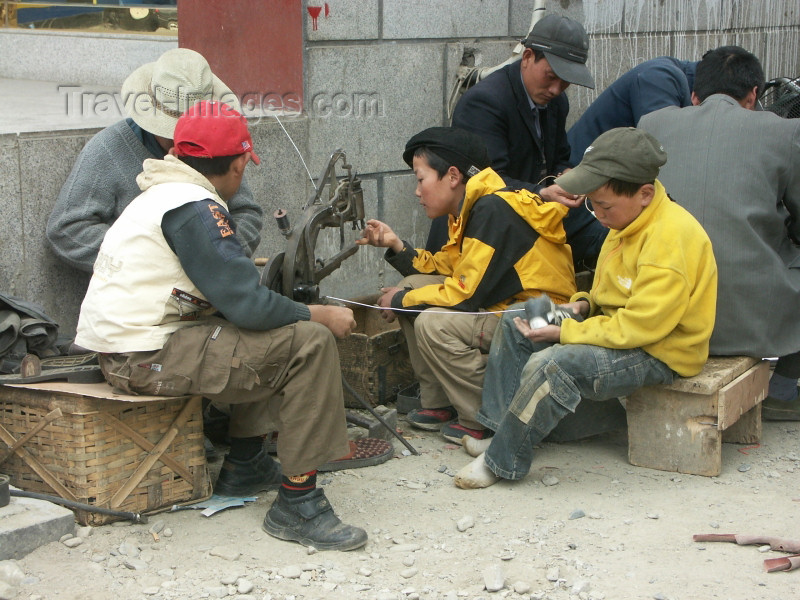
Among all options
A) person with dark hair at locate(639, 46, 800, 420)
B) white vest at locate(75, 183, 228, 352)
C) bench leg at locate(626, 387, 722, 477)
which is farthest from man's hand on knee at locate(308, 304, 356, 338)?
person with dark hair at locate(639, 46, 800, 420)

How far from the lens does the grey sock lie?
4.82 meters

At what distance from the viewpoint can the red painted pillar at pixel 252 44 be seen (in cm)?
528

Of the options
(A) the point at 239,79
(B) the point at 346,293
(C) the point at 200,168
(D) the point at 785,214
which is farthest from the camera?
(B) the point at 346,293

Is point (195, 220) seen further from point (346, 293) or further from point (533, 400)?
point (346, 293)

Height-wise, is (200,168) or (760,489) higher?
(200,168)

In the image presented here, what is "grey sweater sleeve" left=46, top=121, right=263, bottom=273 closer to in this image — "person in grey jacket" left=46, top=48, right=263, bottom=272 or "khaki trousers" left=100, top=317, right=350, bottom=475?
"person in grey jacket" left=46, top=48, right=263, bottom=272

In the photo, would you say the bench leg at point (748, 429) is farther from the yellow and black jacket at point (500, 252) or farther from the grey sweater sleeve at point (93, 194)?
the grey sweater sleeve at point (93, 194)

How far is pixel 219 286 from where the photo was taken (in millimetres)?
3365

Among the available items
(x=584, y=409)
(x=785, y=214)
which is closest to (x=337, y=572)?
(x=584, y=409)

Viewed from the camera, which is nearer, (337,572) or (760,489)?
(337,572)

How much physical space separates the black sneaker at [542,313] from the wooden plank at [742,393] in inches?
27.2

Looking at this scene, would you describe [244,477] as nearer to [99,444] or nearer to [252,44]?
[99,444]

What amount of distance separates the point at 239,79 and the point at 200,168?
202 centimetres

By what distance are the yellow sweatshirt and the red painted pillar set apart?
2148 mm
